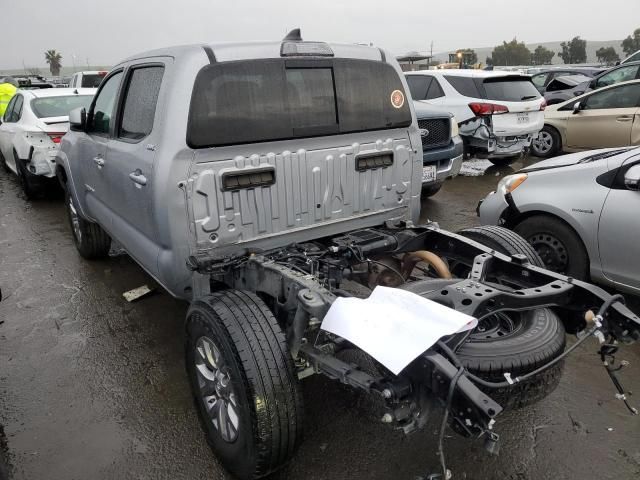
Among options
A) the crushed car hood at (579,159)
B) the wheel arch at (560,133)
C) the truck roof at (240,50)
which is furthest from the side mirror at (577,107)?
the truck roof at (240,50)

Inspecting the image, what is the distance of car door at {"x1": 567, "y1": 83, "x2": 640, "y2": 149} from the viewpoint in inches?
326

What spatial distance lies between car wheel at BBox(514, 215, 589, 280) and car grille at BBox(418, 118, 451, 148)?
2250 millimetres

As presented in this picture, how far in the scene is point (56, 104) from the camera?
25.1ft

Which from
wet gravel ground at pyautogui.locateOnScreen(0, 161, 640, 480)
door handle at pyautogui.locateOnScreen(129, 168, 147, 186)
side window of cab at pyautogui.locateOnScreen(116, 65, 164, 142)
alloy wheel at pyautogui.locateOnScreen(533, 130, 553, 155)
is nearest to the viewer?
wet gravel ground at pyautogui.locateOnScreen(0, 161, 640, 480)

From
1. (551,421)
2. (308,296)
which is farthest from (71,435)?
(551,421)

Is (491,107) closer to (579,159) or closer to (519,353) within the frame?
(579,159)

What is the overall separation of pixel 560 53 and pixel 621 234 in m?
73.7

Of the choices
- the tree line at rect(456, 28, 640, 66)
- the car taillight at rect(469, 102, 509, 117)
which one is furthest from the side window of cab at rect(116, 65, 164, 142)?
the tree line at rect(456, 28, 640, 66)

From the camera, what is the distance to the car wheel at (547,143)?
9.59 metres

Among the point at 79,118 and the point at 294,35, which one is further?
the point at 79,118

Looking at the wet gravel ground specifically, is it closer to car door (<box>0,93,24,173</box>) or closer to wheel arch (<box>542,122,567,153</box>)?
car door (<box>0,93,24,173</box>)

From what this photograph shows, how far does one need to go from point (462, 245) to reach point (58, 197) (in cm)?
758

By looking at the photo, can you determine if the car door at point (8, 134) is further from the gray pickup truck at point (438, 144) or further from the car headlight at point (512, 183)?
the car headlight at point (512, 183)

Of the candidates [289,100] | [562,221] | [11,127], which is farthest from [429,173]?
[11,127]
